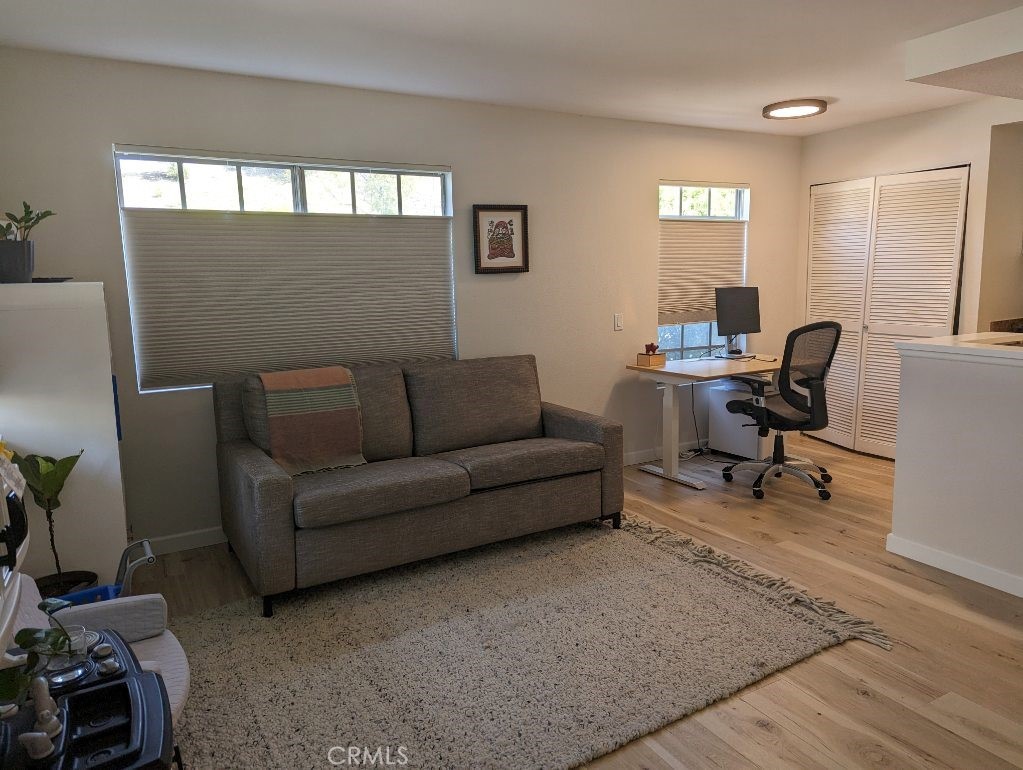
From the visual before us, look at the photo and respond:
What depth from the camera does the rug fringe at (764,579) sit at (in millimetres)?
2693

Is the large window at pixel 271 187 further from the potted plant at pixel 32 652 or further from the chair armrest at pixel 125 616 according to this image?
the potted plant at pixel 32 652

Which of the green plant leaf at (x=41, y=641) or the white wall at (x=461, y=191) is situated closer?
the green plant leaf at (x=41, y=641)

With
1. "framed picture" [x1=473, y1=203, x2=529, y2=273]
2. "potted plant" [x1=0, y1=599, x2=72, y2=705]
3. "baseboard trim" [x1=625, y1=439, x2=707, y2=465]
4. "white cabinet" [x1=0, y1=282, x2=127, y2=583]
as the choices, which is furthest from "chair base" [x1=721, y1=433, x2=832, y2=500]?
"potted plant" [x1=0, y1=599, x2=72, y2=705]

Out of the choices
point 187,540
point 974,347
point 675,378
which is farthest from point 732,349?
point 187,540

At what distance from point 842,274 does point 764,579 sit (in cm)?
306

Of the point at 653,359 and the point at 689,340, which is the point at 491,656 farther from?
the point at 689,340

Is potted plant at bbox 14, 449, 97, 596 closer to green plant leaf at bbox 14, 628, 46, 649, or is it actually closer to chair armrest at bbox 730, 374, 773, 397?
green plant leaf at bbox 14, 628, 46, 649

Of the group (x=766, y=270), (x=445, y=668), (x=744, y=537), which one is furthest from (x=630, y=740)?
(x=766, y=270)

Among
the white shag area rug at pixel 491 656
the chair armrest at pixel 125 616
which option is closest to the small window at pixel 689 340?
the white shag area rug at pixel 491 656

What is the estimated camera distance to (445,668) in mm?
2500

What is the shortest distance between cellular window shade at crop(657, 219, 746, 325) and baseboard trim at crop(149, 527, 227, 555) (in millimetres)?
3283

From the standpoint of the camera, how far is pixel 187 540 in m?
3.63

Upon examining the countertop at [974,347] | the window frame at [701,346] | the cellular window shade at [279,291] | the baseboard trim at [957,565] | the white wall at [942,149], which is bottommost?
the baseboard trim at [957,565]

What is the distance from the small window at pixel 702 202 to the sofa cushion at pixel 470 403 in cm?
185
